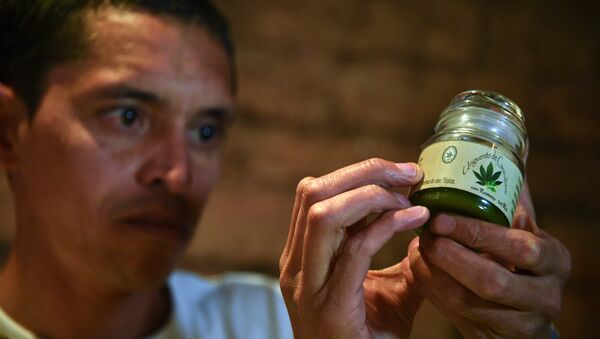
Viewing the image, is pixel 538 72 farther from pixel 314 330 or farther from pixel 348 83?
pixel 314 330

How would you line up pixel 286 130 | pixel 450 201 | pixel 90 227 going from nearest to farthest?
pixel 450 201 → pixel 90 227 → pixel 286 130

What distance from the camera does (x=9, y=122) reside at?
3.99ft

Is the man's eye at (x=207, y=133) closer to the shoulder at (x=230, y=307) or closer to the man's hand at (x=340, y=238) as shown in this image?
the shoulder at (x=230, y=307)

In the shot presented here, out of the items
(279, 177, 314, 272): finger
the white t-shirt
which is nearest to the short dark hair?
the white t-shirt

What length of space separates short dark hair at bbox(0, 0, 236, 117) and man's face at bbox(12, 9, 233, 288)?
0.02 meters

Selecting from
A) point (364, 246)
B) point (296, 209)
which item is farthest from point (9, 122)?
point (364, 246)

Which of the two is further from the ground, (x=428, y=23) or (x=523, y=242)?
(x=428, y=23)

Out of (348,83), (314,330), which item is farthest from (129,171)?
(348,83)

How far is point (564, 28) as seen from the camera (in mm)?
1899

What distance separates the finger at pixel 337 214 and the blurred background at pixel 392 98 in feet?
3.36

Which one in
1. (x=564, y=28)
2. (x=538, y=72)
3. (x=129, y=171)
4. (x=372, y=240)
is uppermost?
(x=564, y=28)

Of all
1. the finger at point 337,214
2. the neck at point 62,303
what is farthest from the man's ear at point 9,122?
the finger at point 337,214

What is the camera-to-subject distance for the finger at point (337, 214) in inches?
28.7

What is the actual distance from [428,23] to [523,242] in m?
1.25
